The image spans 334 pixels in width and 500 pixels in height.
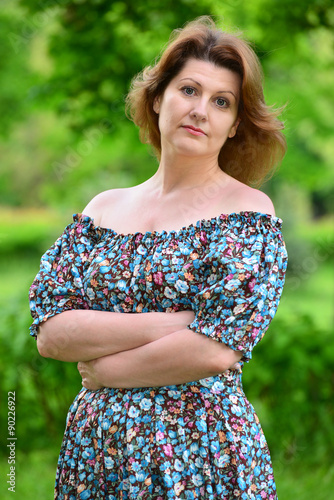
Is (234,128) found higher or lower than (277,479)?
higher

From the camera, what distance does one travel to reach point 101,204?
221 cm

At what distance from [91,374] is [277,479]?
2634 mm

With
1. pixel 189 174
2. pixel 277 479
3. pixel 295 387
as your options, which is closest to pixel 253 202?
pixel 189 174

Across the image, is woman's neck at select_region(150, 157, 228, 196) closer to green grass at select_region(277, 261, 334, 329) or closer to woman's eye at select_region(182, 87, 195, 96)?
woman's eye at select_region(182, 87, 195, 96)

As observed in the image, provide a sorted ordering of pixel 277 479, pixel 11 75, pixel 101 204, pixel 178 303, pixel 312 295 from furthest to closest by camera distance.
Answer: pixel 312 295
pixel 11 75
pixel 277 479
pixel 101 204
pixel 178 303

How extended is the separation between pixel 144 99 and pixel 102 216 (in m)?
0.44

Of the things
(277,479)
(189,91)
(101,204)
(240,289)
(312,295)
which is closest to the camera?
(240,289)

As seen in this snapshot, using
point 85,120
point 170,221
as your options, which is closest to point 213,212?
point 170,221

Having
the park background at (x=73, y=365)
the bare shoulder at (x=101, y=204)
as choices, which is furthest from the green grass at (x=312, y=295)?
the bare shoulder at (x=101, y=204)

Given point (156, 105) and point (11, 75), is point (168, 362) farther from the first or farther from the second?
point (11, 75)

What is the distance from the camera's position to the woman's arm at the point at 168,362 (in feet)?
6.01

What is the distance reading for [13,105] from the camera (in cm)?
854

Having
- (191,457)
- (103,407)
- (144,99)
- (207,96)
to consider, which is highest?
(144,99)

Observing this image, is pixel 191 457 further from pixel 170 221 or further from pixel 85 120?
pixel 85 120
